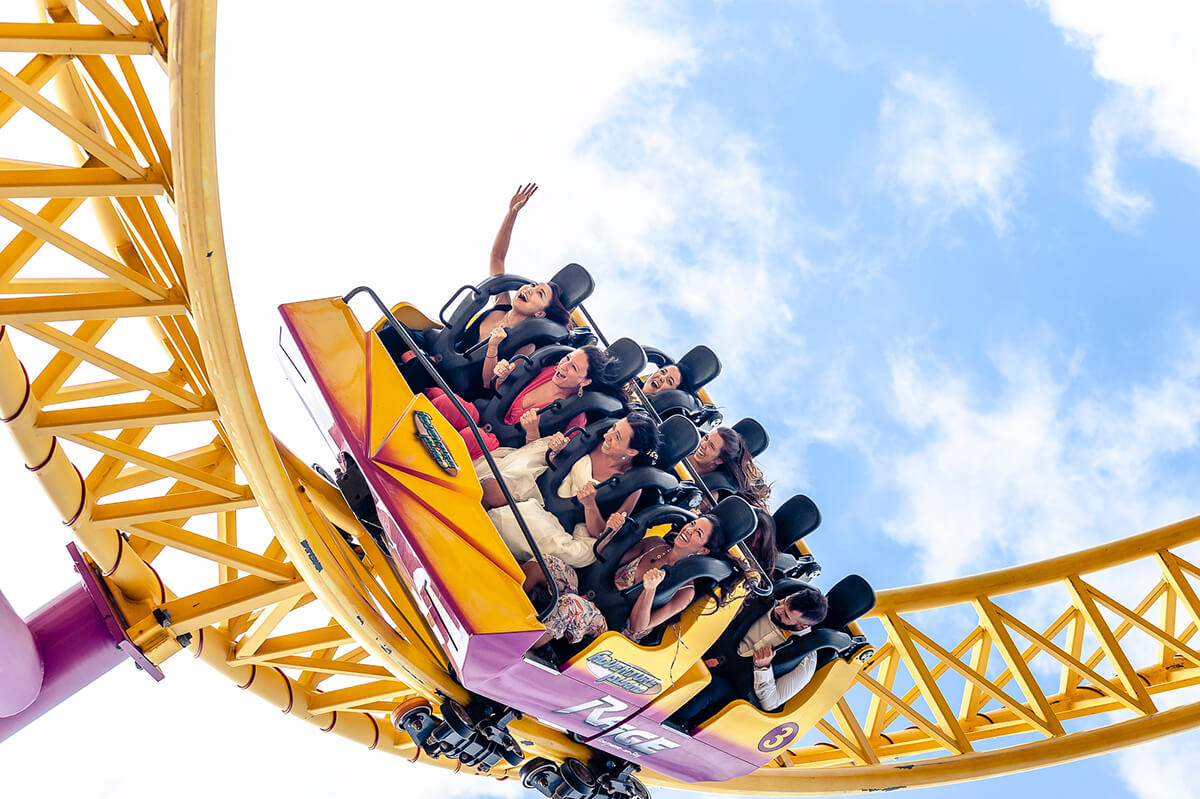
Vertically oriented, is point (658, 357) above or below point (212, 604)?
above

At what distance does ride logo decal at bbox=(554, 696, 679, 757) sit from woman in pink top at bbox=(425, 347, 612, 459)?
42.3 inches

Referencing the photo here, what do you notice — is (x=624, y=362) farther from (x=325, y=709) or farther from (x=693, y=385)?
(x=325, y=709)

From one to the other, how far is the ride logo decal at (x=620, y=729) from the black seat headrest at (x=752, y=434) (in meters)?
1.75

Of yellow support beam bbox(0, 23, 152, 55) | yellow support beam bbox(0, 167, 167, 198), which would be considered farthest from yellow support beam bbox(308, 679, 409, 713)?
yellow support beam bbox(0, 23, 152, 55)

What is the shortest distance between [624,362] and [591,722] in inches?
58.4

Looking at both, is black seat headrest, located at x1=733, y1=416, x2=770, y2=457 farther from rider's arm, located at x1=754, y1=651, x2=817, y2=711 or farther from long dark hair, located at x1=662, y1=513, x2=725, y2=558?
long dark hair, located at x1=662, y1=513, x2=725, y2=558

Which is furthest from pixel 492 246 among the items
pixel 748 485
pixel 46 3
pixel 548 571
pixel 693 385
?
pixel 46 3

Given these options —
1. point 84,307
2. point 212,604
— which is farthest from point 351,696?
point 84,307

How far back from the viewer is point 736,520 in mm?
4691

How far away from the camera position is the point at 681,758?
518 centimetres

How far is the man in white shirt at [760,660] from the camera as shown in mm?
5031

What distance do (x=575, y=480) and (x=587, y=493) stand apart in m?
0.08

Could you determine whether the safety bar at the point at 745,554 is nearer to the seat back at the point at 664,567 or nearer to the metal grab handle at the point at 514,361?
the seat back at the point at 664,567

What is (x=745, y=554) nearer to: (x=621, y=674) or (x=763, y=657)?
(x=763, y=657)
